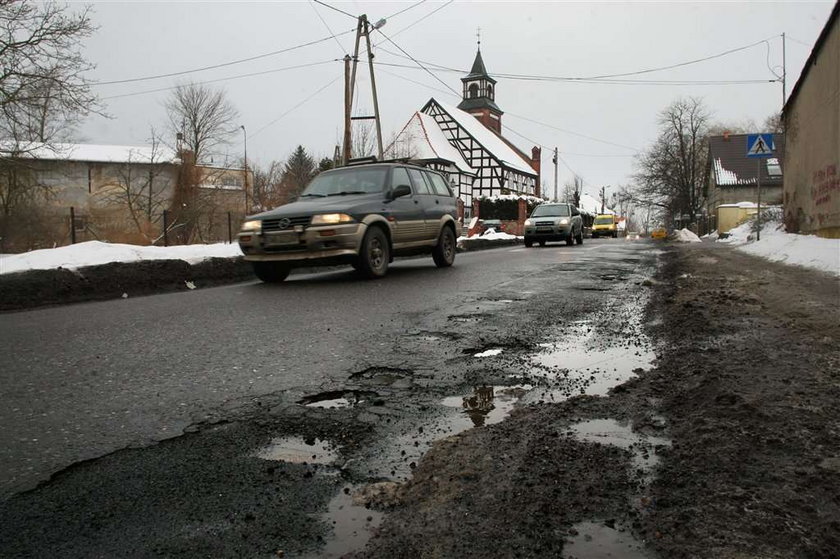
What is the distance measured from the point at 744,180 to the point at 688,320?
54064mm

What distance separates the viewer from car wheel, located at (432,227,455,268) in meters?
10.8

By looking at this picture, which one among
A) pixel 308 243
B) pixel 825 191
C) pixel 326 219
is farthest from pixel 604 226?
pixel 308 243

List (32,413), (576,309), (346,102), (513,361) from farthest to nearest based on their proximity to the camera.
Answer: (346,102) → (576,309) → (513,361) → (32,413)

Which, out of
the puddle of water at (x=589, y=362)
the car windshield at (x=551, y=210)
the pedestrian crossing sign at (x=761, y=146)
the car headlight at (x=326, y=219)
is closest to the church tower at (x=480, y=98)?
the car windshield at (x=551, y=210)

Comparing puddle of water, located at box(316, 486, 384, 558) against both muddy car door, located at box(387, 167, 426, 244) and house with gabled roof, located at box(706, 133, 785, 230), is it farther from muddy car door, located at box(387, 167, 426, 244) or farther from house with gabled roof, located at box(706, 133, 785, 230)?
house with gabled roof, located at box(706, 133, 785, 230)

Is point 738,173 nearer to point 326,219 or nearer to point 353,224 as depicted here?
point 353,224

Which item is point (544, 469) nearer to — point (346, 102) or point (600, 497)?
point (600, 497)

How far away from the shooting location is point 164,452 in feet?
7.83

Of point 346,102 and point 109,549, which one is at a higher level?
point 346,102

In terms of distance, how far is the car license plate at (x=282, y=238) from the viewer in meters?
8.30

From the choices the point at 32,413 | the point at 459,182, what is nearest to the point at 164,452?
the point at 32,413

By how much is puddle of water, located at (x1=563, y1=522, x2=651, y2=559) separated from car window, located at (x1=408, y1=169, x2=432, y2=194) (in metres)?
8.73

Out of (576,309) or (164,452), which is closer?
(164,452)

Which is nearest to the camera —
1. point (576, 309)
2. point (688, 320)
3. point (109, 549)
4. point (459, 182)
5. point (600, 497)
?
point (109, 549)
